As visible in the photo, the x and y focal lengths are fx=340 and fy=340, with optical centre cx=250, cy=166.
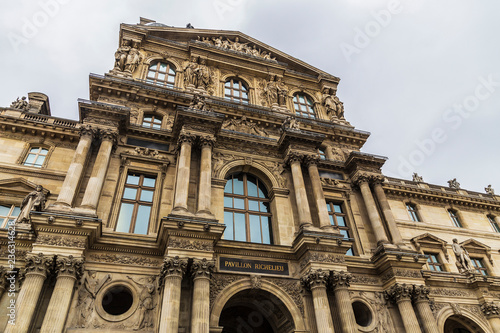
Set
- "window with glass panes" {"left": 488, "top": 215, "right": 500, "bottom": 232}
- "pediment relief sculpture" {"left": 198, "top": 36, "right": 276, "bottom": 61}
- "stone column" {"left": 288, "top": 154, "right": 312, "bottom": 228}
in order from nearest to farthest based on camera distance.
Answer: "stone column" {"left": 288, "top": 154, "right": 312, "bottom": 228}, "window with glass panes" {"left": 488, "top": 215, "right": 500, "bottom": 232}, "pediment relief sculpture" {"left": 198, "top": 36, "right": 276, "bottom": 61}

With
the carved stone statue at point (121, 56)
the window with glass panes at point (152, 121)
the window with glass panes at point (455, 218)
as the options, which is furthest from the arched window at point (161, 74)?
the window with glass panes at point (455, 218)

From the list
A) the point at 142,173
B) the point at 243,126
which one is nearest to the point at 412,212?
the point at 243,126

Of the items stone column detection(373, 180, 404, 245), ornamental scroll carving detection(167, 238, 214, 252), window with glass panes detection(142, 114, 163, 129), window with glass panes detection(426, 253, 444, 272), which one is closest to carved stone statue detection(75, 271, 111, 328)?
ornamental scroll carving detection(167, 238, 214, 252)

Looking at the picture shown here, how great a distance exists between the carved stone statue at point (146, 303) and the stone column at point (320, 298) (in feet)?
23.1

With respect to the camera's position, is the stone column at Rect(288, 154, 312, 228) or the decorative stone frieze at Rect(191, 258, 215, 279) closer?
the decorative stone frieze at Rect(191, 258, 215, 279)

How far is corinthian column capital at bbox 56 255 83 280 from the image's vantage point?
13352mm

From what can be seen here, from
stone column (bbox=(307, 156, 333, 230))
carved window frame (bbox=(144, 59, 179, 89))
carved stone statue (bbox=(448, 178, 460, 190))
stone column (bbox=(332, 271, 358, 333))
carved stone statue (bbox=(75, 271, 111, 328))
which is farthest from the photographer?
carved stone statue (bbox=(448, 178, 460, 190))

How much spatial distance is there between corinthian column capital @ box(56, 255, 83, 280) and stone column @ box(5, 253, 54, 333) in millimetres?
329

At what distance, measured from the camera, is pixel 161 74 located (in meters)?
26.0

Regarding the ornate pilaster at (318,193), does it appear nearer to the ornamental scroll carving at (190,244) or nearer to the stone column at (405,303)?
the stone column at (405,303)

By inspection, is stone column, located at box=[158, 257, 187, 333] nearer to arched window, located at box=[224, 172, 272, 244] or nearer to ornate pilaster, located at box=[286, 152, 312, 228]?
arched window, located at box=[224, 172, 272, 244]

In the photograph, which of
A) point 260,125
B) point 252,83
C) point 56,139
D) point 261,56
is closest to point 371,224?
point 260,125

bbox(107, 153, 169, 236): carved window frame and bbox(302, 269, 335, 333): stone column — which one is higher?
bbox(107, 153, 169, 236): carved window frame

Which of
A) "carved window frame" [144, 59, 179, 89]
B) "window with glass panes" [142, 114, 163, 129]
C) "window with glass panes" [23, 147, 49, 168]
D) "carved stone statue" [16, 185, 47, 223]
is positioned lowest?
"carved stone statue" [16, 185, 47, 223]
